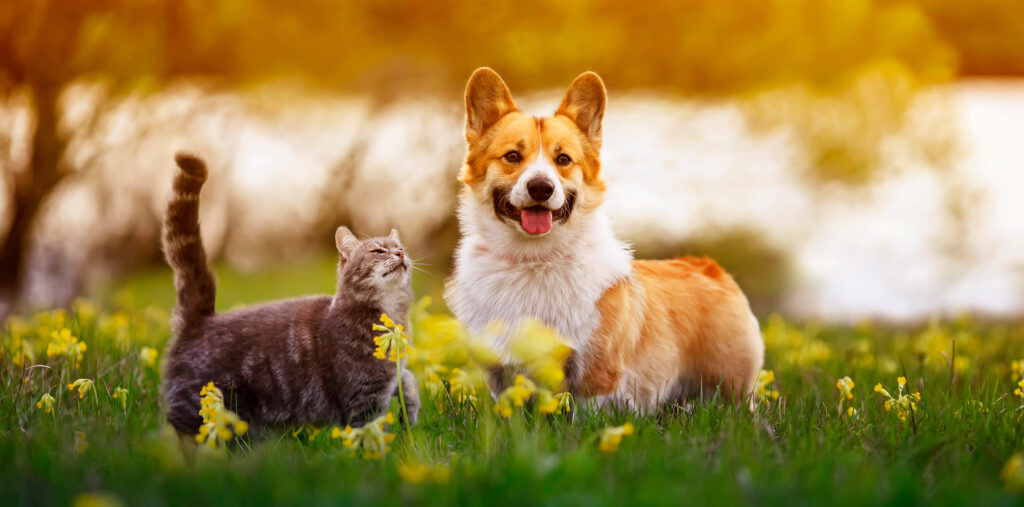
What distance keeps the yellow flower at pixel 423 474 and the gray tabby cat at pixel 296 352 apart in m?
1.11

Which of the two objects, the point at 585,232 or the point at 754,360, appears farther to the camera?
the point at 754,360

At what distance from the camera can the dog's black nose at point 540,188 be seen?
386 cm

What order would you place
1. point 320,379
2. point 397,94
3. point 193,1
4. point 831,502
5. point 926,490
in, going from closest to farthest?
point 831,502, point 926,490, point 320,379, point 193,1, point 397,94

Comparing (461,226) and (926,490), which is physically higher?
(461,226)

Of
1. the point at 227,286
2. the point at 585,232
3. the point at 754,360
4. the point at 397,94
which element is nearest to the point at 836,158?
the point at 397,94

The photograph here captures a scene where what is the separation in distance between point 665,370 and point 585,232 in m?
0.84

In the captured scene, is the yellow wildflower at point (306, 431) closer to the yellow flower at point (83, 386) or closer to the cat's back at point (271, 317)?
the cat's back at point (271, 317)

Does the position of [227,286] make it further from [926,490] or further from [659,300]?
[926,490]

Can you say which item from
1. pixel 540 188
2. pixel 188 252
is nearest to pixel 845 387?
pixel 540 188

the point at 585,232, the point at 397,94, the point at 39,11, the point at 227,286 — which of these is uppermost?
the point at 39,11

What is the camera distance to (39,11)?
858 cm

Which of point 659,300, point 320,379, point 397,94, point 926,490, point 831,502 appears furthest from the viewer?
point 397,94

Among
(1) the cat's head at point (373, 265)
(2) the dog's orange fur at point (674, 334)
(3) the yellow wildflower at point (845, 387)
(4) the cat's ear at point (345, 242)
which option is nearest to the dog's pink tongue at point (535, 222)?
(2) the dog's orange fur at point (674, 334)

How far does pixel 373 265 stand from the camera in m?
3.93
